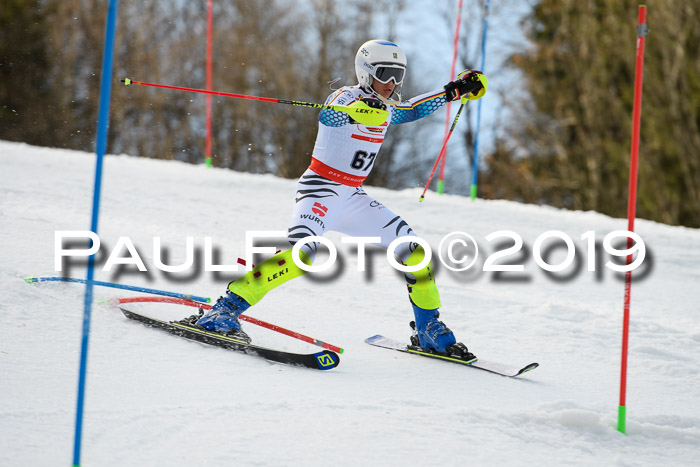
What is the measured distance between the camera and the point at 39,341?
4.13 meters

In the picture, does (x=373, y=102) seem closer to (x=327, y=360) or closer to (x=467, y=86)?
(x=467, y=86)

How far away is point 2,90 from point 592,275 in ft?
69.6

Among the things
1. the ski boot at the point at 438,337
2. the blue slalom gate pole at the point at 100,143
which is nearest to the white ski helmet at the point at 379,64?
the ski boot at the point at 438,337

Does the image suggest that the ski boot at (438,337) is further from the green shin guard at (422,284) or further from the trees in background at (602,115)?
the trees in background at (602,115)

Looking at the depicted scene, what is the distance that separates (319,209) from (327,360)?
81 cm

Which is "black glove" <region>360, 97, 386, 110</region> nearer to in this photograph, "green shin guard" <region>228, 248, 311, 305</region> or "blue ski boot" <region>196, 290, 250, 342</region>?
"green shin guard" <region>228, 248, 311, 305</region>

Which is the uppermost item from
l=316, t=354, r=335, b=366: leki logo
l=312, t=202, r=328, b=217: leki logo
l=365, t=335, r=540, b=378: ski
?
l=312, t=202, r=328, b=217: leki logo

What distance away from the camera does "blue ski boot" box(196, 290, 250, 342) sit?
4.39 meters

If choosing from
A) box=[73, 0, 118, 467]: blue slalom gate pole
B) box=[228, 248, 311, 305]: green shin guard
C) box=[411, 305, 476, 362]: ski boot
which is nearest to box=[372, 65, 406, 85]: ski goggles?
box=[228, 248, 311, 305]: green shin guard

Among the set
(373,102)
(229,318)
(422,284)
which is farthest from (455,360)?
(373,102)

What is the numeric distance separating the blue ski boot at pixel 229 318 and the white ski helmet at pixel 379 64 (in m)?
1.36

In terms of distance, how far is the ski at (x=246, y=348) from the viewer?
4.23m

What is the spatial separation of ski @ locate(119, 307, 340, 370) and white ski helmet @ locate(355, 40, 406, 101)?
148 centimetres

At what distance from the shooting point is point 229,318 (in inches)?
173
